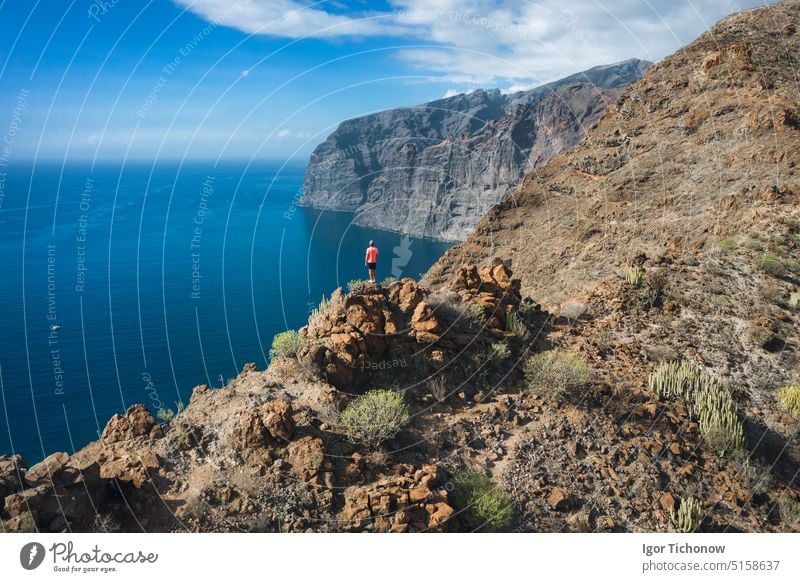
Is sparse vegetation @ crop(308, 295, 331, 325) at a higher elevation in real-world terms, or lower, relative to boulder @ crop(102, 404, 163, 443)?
higher

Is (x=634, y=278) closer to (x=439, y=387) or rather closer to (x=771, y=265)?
(x=771, y=265)

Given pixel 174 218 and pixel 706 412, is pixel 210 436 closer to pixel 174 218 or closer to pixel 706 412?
pixel 706 412

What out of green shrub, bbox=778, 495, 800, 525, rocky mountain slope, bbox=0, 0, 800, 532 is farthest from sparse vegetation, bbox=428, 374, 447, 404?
green shrub, bbox=778, 495, 800, 525

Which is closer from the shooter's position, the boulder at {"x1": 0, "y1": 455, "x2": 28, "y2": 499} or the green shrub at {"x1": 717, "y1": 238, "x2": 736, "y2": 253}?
the boulder at {"x1": 0, "y1": 455, "x2": 28, "y2": 499}

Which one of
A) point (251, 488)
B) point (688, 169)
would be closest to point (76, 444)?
point (251, 488)

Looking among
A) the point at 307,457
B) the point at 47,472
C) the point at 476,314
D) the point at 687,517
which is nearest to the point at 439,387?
the point at 476,314

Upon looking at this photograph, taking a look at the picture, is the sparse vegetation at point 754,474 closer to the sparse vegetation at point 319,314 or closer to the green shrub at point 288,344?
the sparse vegetation at point 319,314

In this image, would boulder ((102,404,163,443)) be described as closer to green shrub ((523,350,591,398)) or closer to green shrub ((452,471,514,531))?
green shrub ((452,471,514,531))
